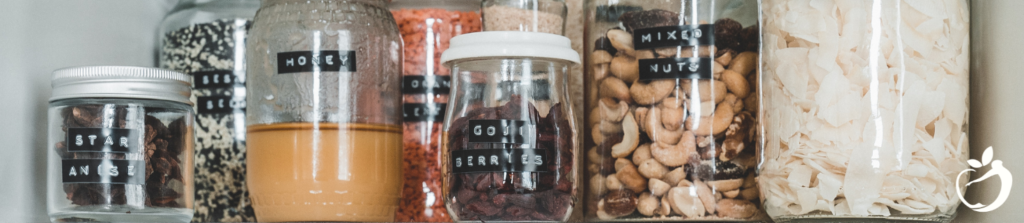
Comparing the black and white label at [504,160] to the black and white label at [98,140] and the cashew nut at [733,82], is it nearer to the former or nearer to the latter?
the cashew nut at [733,82]

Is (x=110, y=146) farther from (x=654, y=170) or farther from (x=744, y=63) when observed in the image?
(x=744, y=63)

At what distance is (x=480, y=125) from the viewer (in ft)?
2.48

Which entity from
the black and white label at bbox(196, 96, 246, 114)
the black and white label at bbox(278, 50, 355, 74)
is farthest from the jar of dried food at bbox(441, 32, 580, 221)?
the black and white label at bbox(196, 96, 246, 114)

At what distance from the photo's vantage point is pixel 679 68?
2.65 feet

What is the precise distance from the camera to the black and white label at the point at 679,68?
809 millimetres

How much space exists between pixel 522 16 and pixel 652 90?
17 cm

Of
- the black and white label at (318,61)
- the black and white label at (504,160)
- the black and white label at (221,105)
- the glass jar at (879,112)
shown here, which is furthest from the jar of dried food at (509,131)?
the black and white label at (221,105)

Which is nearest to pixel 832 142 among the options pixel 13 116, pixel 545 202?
pixel 545 202

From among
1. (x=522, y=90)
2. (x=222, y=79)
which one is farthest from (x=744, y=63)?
(x=222, y=79)

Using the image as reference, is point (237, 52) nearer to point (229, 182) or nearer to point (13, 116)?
point (229, 182)

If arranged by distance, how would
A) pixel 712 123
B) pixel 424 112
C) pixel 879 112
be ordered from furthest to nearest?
pixel 424 112
pixel 712 123
pixel 879 112

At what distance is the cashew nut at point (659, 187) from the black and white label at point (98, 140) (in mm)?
507

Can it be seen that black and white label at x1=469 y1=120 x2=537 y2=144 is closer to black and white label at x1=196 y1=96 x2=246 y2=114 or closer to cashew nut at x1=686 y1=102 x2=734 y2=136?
cashew nut at x1=686 y1=102 x2=734 y2=136

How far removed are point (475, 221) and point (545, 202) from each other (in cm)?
7
